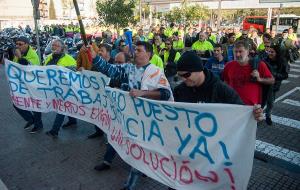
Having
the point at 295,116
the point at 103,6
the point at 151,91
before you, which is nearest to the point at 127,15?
the point at 103,6

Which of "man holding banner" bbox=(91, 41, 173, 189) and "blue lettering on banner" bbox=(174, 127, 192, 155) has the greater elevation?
"man holding banner" bbox=(91, 41, 173, 189)

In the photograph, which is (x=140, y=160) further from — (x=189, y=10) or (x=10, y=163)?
(x=189, y=10)

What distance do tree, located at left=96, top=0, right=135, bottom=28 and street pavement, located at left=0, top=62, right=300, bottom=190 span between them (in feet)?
36.1

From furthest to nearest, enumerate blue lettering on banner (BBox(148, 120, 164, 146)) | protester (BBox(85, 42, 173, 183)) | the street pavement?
the street pavement, protester (BBox(85, 42, 173, 183)), blue lettering on banner (BBox(148, 120, 164, 146))

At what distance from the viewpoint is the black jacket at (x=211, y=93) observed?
3.05 m

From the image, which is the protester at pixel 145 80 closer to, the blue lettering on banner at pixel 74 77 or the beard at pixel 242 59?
the blue lettering on banner at pixel 74 77

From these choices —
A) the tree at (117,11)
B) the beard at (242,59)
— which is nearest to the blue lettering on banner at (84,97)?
the beard at (242,59)

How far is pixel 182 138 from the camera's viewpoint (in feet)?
10.6

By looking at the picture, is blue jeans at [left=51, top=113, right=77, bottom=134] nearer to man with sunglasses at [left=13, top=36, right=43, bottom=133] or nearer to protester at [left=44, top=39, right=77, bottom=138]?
protester at [left=44, top=39, right=77, bottom=138]

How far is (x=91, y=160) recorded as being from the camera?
16.8 feet

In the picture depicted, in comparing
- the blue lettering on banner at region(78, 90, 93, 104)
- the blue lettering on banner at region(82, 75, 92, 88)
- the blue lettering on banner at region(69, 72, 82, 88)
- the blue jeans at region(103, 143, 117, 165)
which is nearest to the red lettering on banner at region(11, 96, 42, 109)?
the blue lettering on banner at region(69, 72, 82, 88)

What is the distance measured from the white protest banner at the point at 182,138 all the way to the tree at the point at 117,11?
13.1 meters

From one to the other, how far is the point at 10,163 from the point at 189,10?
30.9 metres

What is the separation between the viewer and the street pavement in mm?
4406
